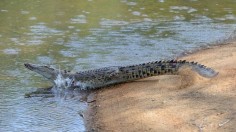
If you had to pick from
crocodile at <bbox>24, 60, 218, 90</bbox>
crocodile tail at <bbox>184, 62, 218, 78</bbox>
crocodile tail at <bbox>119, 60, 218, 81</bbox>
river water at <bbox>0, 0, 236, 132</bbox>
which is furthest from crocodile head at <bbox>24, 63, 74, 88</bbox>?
crocodile tail at <bbox>184, 62, 218, 78</bbox>

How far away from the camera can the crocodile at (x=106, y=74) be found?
871 cm

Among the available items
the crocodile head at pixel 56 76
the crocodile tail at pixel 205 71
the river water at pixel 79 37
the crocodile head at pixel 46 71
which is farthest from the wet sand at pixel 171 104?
the crocodile head at pixel 46 71

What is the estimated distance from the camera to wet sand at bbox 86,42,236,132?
6.33 m

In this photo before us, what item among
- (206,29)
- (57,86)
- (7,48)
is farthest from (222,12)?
(57,86)

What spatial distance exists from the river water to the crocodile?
23cm

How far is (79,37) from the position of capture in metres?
12.8

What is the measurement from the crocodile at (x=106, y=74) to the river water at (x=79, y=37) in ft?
0.76

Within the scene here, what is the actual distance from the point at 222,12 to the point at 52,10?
189 inches

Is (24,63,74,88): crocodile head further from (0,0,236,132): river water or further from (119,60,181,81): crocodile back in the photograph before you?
(119,60,181,81): crocodile back

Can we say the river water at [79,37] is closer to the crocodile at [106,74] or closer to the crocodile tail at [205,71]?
the crocodile at [106,74]

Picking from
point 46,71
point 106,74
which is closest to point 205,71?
point 106,74

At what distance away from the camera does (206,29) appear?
13.8 metres

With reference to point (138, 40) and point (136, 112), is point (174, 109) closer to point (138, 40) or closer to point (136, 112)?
point (136, 112)

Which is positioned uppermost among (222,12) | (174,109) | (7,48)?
(174,109)
